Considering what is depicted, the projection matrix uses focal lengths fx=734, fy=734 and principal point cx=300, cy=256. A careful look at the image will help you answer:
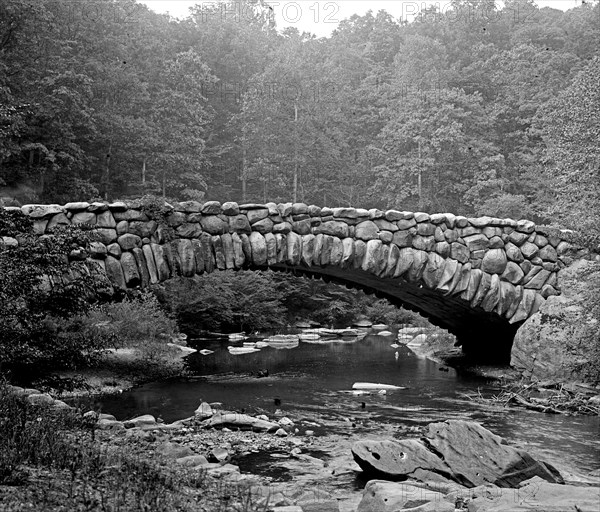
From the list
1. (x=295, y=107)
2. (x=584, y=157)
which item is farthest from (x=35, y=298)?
(x=295, y=107)

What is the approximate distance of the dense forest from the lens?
22.3 m

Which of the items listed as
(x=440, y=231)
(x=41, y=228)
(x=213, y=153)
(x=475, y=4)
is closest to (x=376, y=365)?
(x=440, y=231)

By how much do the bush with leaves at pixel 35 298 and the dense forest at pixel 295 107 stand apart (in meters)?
10.7

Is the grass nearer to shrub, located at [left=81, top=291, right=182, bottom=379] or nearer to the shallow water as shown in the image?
the shallow water

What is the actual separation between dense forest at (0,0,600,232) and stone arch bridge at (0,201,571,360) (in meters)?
3.46

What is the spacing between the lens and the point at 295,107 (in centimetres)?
3362

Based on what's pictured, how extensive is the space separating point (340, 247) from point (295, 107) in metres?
22.8

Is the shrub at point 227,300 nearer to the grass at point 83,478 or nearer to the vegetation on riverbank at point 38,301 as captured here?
the vegetation on riverbank at point 38,301

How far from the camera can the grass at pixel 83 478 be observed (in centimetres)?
346

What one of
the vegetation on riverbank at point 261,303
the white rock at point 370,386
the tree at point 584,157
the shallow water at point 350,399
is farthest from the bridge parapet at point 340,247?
the vegetation on riverbank at point 261,303

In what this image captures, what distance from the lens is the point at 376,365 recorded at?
1547 centimetres

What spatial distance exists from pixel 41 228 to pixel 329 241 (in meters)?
4.45

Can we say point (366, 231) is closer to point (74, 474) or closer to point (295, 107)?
point (74, 474)

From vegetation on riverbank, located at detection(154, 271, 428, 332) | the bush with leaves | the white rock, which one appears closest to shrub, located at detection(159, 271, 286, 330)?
vegetation on riverbank, located at detection(154, 271, 428, 332)
